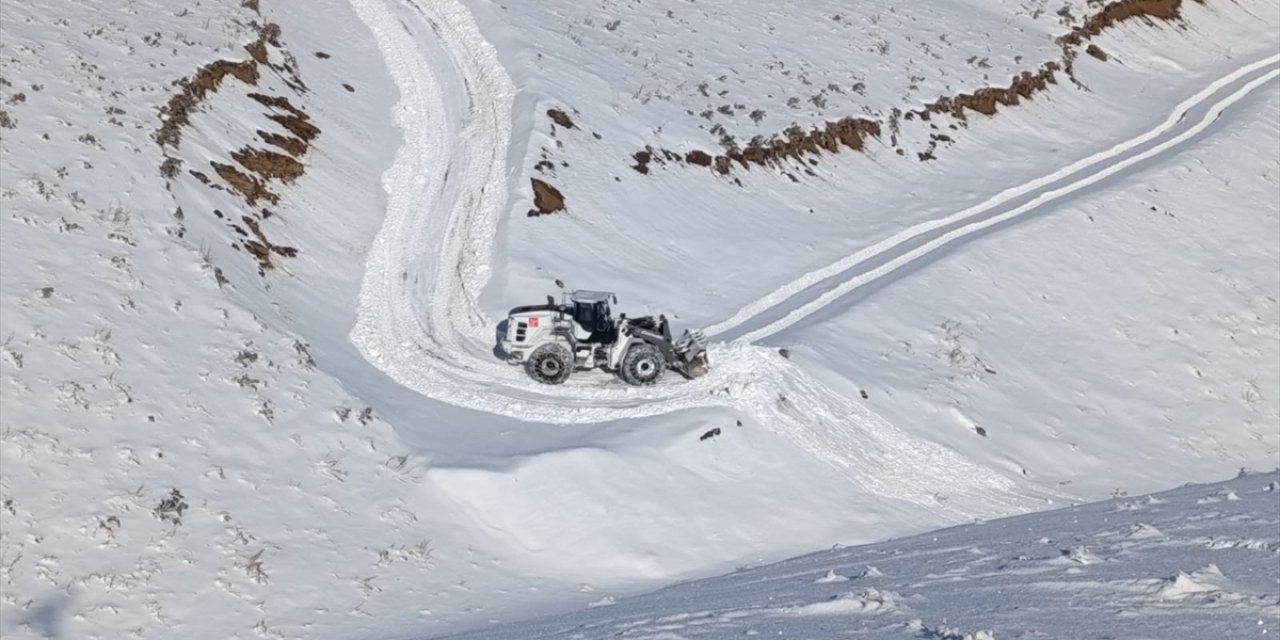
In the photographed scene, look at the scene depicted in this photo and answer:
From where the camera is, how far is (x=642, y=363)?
25.0 metres

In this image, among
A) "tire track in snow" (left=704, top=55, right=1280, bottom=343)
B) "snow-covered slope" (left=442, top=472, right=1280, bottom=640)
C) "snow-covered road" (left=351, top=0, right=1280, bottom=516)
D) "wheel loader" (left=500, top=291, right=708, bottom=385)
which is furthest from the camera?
"tire track in snow" (left=704, top=55, right=1280, bottom=343)

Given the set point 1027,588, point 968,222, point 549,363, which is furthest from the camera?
point 968,222

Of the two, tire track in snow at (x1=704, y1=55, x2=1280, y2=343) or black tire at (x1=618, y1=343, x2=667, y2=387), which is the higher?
tire track in snow at (x1=704, y1=55, x2=1280, y2=343)

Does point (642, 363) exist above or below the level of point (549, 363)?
above

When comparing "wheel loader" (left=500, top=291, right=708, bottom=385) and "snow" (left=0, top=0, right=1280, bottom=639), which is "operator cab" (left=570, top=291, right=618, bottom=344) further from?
"snow" (left=0, top=0, right=1280, bottom=639)

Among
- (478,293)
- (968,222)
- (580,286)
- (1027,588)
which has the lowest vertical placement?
(478,293)

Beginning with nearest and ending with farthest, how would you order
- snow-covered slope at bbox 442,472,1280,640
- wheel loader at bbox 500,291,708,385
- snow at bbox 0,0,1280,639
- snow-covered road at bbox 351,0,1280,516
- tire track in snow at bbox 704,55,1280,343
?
snow-covered slope at bbox 442,472,1280,640 → snow at bbox 0,0,1280,639 → snow-covered road at bbox 351,0,1280,516 → wheel loader at bbox 500,291,708,385 → tire track in snow at bbox 704,55,1280,343

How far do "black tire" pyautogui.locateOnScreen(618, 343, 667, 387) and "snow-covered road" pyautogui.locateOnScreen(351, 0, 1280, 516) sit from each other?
32 cm

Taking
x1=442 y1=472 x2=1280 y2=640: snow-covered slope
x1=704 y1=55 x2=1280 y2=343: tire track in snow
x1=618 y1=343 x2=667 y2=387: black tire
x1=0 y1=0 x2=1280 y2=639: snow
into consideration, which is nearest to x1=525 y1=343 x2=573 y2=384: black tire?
x1=0 y1=0 x2=1280 y2=639: snow

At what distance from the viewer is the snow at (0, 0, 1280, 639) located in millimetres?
18188

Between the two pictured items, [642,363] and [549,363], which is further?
[642,363]

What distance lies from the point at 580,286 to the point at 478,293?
2.10m

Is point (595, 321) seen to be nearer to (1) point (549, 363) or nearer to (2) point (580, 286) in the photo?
(1) point (549, 363)

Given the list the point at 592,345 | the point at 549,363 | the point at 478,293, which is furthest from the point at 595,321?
the point at 478,293
